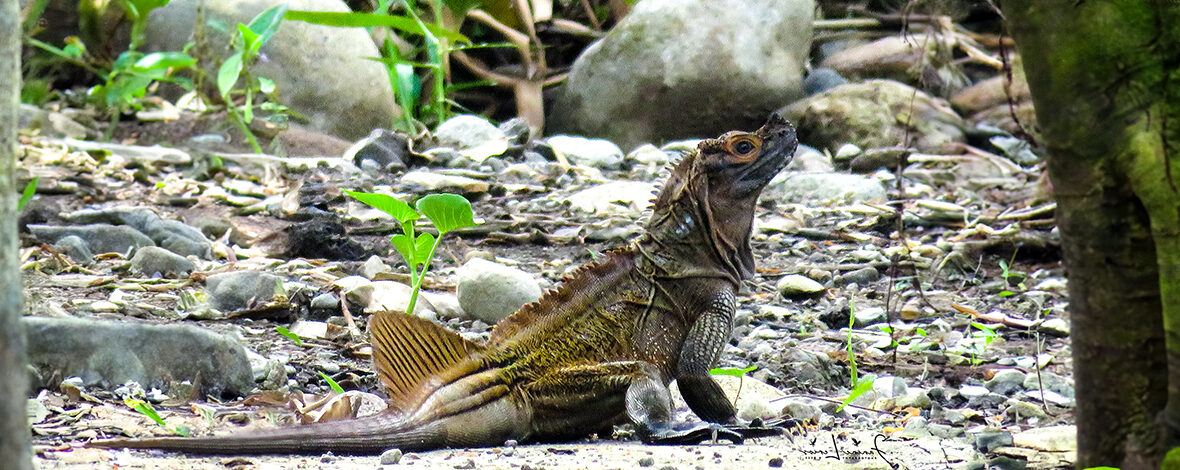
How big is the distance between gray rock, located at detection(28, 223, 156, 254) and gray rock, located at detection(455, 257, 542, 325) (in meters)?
1.97

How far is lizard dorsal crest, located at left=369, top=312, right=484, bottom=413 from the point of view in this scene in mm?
3303

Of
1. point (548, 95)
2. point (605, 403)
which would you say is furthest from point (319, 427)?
point (548, 95)

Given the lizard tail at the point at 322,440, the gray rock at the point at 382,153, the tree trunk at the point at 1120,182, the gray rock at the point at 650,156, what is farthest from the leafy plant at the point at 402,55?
the tree trunk at the point at 1120,182

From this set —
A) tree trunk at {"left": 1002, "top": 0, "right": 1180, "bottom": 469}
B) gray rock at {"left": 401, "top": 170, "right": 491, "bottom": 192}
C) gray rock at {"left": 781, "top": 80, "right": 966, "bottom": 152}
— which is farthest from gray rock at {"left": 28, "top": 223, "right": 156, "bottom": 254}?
gray rock at {"left": 781, "top": 80, "right": 966, "bottom": 152}

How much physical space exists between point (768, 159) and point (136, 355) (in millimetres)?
2038

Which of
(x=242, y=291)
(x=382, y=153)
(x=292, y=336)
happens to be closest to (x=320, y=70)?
(x=382, y=153)

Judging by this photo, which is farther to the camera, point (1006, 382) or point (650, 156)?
point (650, 156)

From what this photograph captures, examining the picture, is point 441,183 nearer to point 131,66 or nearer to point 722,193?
point 131,66

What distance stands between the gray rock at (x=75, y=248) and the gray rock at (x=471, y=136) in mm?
3115

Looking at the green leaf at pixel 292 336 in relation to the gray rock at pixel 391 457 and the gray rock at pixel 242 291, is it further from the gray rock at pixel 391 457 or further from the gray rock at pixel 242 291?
the gray rock at pixel 391 457

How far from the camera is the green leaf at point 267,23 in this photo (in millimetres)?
7582

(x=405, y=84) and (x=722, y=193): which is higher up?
(x=722, y=193)

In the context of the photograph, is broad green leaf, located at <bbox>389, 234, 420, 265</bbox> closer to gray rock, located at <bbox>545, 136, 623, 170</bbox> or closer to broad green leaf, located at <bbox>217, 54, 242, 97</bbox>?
broad green leaf, located at <bbox>217, 54, 242, 97</bbox>

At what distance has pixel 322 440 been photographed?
9.66ft
